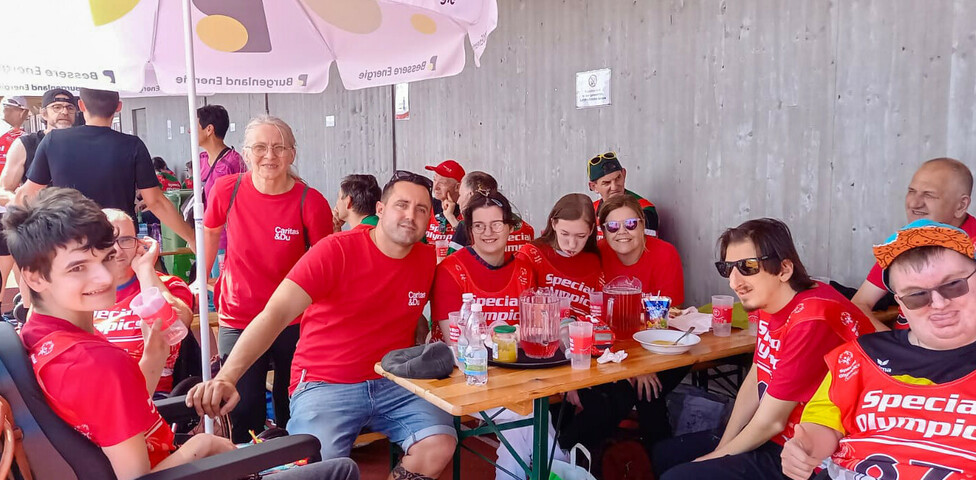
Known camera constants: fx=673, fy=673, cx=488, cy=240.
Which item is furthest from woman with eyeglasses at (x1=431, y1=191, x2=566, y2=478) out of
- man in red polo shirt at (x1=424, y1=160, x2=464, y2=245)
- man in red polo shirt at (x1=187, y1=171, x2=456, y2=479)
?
man in red polo shirt at (x1=424, y1=160, x2=464, y2=245)

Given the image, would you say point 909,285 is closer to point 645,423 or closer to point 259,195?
point 645,423

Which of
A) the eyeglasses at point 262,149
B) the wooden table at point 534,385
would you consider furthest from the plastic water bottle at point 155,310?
the eyeglasses at point 262,149

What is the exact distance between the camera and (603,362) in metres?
2.73

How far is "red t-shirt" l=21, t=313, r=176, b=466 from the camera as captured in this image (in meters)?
1.65

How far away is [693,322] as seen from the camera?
11.0ft

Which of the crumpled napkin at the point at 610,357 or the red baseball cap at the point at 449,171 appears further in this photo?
the red baseball cap at the point at 449,171

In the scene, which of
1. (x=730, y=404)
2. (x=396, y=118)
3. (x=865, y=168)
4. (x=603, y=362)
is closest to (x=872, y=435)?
(x=603, y=362)

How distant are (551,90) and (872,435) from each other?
4.75 meters

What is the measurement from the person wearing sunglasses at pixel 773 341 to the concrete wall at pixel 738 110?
195 centimetres

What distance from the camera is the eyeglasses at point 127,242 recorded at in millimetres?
2686

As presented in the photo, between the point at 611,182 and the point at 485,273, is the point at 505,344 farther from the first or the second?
the point at 611,182

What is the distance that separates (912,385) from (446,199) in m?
4.26

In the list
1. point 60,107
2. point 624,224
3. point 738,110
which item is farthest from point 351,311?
point 60,107

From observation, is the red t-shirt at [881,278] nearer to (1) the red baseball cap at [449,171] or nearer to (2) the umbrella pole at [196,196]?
(2) the umbrella pole at [196,196]
